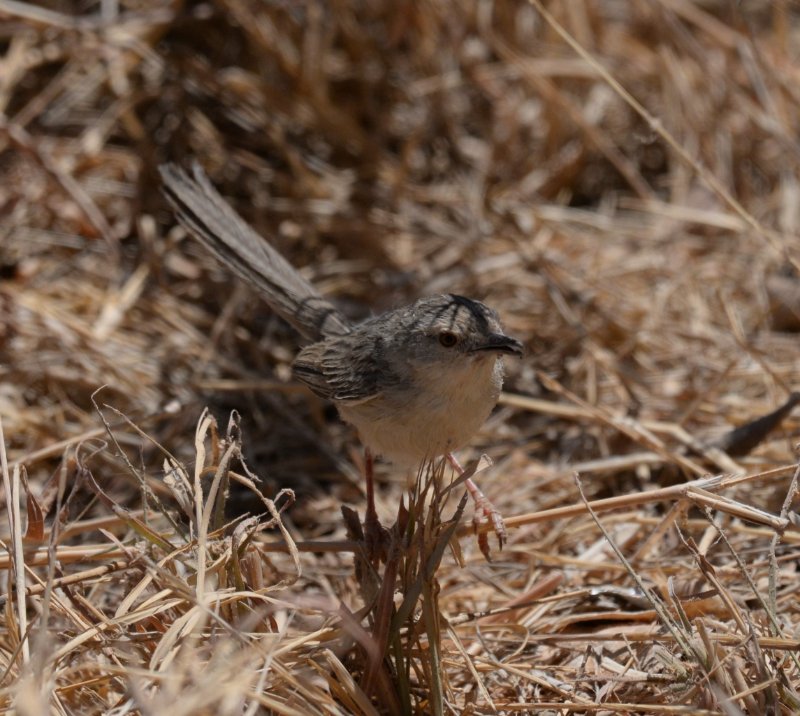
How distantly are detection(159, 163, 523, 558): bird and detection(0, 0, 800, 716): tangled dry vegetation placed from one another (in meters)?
0.33

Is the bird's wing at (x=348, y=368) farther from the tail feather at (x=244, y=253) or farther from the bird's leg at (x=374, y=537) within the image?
the bird's leg at (x=374, y=537)

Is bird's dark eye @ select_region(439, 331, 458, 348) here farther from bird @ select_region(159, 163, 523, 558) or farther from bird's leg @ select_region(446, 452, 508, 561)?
bird's leg @ select_region(446, 452, 508, 561)

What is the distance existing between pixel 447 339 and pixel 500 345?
266 mm

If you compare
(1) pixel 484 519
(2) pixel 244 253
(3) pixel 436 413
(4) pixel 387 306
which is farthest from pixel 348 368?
(4) pixel 387 306

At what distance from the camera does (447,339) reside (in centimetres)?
385

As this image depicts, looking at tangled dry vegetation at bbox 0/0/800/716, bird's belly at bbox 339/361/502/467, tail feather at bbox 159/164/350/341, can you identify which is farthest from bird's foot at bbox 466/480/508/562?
tail feather at bbox 159/164/350/341

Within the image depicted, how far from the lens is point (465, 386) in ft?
12.7

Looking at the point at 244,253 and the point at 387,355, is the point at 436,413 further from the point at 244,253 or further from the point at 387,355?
the point at 244,253

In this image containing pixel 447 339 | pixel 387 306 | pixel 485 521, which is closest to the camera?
pixel 447 339

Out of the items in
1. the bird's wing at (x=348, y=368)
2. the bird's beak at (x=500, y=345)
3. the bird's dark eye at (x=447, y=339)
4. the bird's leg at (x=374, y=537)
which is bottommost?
the bird's leg at (x=374, y=537)

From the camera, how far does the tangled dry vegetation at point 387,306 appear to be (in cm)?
311

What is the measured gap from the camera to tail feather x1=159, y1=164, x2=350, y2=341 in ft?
15.0

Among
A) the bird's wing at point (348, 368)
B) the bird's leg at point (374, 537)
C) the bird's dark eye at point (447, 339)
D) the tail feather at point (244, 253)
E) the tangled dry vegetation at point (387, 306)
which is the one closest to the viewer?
the tangled dry vegetation at point (387, 306)

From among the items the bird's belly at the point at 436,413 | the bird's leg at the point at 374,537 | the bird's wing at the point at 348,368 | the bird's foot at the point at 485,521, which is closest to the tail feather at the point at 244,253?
the bird's wing at the point at 348,368
